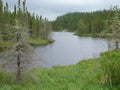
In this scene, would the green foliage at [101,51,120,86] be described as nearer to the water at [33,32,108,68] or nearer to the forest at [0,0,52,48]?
the water at [33,32,108,68]

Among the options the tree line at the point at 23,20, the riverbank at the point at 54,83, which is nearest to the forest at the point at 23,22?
the tree line at the point at 23,20

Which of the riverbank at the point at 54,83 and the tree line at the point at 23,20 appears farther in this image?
the tree line at the point at 23,20

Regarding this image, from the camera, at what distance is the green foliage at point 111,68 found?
15930 mm

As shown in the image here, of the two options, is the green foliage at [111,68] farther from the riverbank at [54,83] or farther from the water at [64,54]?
the water at [64,54]

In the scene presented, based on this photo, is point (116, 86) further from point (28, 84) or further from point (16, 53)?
point (16, 53)

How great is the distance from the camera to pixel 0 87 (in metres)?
15.0

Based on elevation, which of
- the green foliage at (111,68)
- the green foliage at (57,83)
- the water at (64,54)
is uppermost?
the green foliage at (111,68)

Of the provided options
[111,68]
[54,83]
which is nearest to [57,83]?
[54,83]

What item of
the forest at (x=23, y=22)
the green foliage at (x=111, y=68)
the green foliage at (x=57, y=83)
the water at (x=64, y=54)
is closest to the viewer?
the green foliage at (x=57, y=83)

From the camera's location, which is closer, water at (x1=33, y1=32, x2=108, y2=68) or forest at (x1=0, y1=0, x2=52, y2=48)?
water at (x1=33, y1=32, x2=108, y2=68)

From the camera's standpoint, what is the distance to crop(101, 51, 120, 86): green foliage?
15930 mm

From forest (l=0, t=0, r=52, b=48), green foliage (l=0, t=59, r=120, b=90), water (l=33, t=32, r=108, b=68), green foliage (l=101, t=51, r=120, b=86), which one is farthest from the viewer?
forest (l=0, t=0, r=52, b=48)

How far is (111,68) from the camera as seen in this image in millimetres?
16016

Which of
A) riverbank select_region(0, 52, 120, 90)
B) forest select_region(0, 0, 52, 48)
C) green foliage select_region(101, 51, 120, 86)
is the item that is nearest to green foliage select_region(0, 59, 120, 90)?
riverbank select_region(0, 52, 120, 90)
